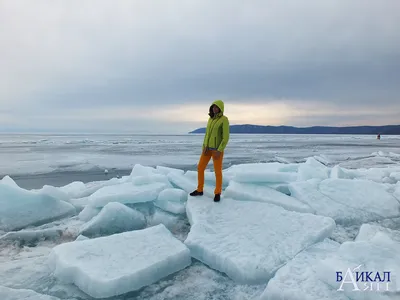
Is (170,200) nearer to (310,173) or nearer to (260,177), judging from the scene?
(260,177)

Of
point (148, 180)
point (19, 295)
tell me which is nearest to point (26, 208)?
point (148, 180)

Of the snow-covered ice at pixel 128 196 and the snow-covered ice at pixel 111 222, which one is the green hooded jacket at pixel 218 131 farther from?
the snow-covered ice at pixel 111 222

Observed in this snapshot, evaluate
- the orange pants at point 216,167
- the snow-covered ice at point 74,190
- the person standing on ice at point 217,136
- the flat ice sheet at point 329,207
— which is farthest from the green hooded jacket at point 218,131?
the snow-covered ice at point 74,190

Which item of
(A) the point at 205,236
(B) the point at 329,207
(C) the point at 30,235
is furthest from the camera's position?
(B) the point at 329,207

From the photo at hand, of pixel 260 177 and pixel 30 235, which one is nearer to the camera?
pixel 30 235

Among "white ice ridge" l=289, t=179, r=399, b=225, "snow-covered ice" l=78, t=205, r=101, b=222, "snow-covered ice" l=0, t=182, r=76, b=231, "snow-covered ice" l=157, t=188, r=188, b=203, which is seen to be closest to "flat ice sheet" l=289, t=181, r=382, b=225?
"white ice ridge" l=289, t=179, r=399, b=225

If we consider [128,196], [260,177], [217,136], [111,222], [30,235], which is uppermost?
[217,136]

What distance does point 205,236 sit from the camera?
126 inches

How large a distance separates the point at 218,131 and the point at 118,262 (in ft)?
7.65

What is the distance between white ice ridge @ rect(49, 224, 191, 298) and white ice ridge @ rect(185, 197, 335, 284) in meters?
0.31

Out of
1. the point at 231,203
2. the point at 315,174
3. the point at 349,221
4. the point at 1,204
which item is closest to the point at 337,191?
the point at 349,221

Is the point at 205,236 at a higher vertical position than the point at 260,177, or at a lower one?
lower

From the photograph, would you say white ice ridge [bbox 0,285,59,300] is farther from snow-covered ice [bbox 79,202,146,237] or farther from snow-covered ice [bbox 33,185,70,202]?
snow-covered ice [bbox 33,185,70,202]

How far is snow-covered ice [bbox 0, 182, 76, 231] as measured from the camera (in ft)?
13.5
